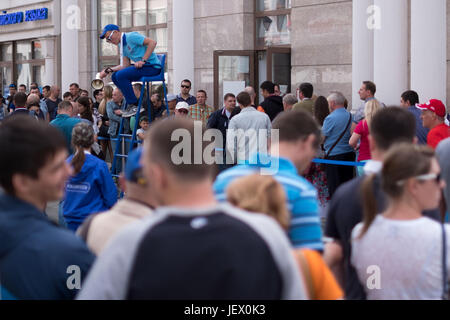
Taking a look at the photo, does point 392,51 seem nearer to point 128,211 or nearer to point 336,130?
point 336,130

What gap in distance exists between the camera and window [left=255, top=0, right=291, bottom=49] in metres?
17.3

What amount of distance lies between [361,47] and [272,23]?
158 inches

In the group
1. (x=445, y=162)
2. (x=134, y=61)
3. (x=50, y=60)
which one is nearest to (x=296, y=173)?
(x=445, y=162)

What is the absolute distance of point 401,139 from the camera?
4.25 meters

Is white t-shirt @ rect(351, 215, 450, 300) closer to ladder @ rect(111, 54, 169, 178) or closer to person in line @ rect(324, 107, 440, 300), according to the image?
person in line @ rect(324, 107, 440, 300)

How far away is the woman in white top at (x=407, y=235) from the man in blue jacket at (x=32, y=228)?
4.34ft

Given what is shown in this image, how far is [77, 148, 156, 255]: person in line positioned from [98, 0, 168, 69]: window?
693 inches

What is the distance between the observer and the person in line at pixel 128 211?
3658 mm

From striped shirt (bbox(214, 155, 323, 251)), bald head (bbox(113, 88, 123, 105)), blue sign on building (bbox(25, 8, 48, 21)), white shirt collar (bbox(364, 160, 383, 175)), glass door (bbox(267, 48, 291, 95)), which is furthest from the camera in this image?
blue sign on building (bbox(25, 8, 48, 21))

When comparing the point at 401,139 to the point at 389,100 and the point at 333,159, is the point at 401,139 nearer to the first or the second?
the point at 333,159

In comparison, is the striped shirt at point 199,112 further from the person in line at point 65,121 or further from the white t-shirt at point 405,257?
the white t-shirt at point 405,257

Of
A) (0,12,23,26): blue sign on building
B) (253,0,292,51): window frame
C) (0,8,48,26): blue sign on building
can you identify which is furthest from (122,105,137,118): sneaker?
(0,12,23,26): blue sign on building

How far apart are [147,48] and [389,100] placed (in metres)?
4.69

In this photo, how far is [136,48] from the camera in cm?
1072
